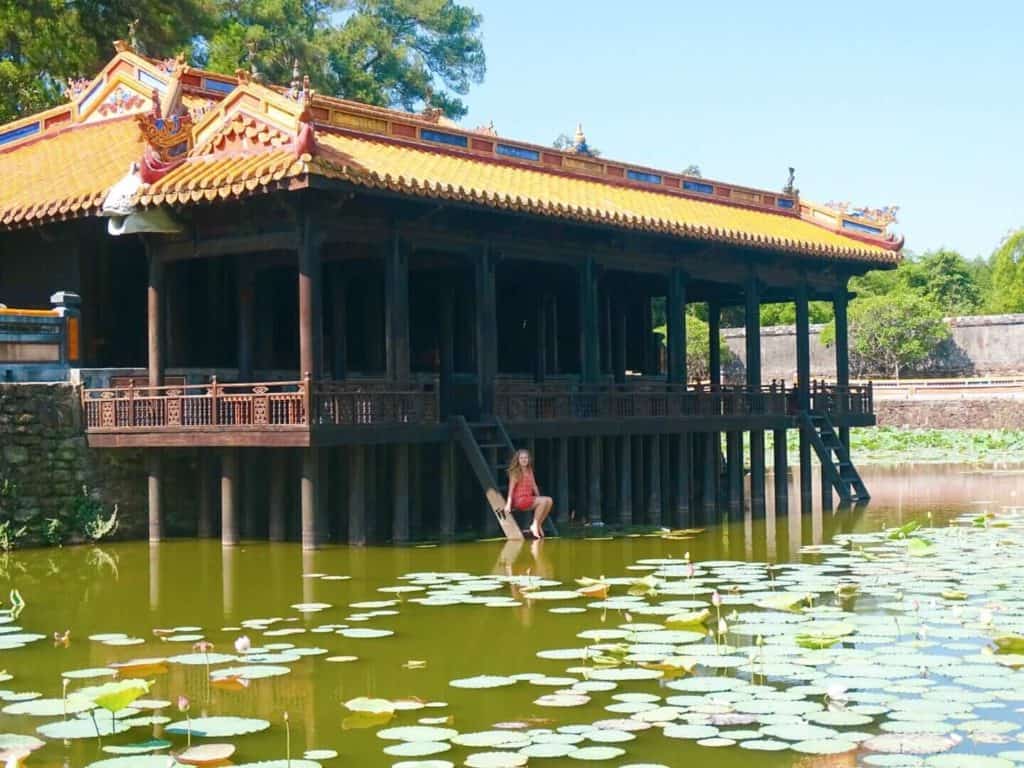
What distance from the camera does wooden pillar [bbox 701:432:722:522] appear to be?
76.6 ft

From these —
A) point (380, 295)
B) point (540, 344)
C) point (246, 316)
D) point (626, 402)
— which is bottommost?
point (626, 402)

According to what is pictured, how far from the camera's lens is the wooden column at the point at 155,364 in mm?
18344

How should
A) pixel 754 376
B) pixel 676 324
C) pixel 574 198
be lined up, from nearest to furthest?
1. pixel 574 198
2. pixel 676 324
3. pixel 754 376

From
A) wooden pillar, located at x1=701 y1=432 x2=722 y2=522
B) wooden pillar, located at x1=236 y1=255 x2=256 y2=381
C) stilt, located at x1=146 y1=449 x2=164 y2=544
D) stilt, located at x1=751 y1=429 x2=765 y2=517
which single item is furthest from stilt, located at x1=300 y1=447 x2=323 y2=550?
stilt, located at x1=751 y1=429 x2=765 y2=517

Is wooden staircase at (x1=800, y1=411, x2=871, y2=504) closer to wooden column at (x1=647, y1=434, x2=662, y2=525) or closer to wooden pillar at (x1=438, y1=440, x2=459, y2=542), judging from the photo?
wooden column at (x1=647, y1=434, x2=662, y2=525)

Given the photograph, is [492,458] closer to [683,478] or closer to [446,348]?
[446,348]

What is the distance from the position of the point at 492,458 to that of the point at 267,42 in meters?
29.5

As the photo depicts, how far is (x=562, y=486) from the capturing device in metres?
20.5

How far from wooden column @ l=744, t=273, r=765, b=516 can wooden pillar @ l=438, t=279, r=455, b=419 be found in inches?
208

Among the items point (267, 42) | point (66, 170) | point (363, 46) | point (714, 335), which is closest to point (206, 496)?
point (66, 170)

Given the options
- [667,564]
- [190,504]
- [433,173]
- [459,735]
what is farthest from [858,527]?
[459,735]

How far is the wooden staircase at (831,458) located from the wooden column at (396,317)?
30.0ft

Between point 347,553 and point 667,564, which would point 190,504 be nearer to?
point 347,553

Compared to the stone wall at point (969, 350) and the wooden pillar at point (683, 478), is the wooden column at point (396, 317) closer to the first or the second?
the wooden pillar at point (683, 478)
